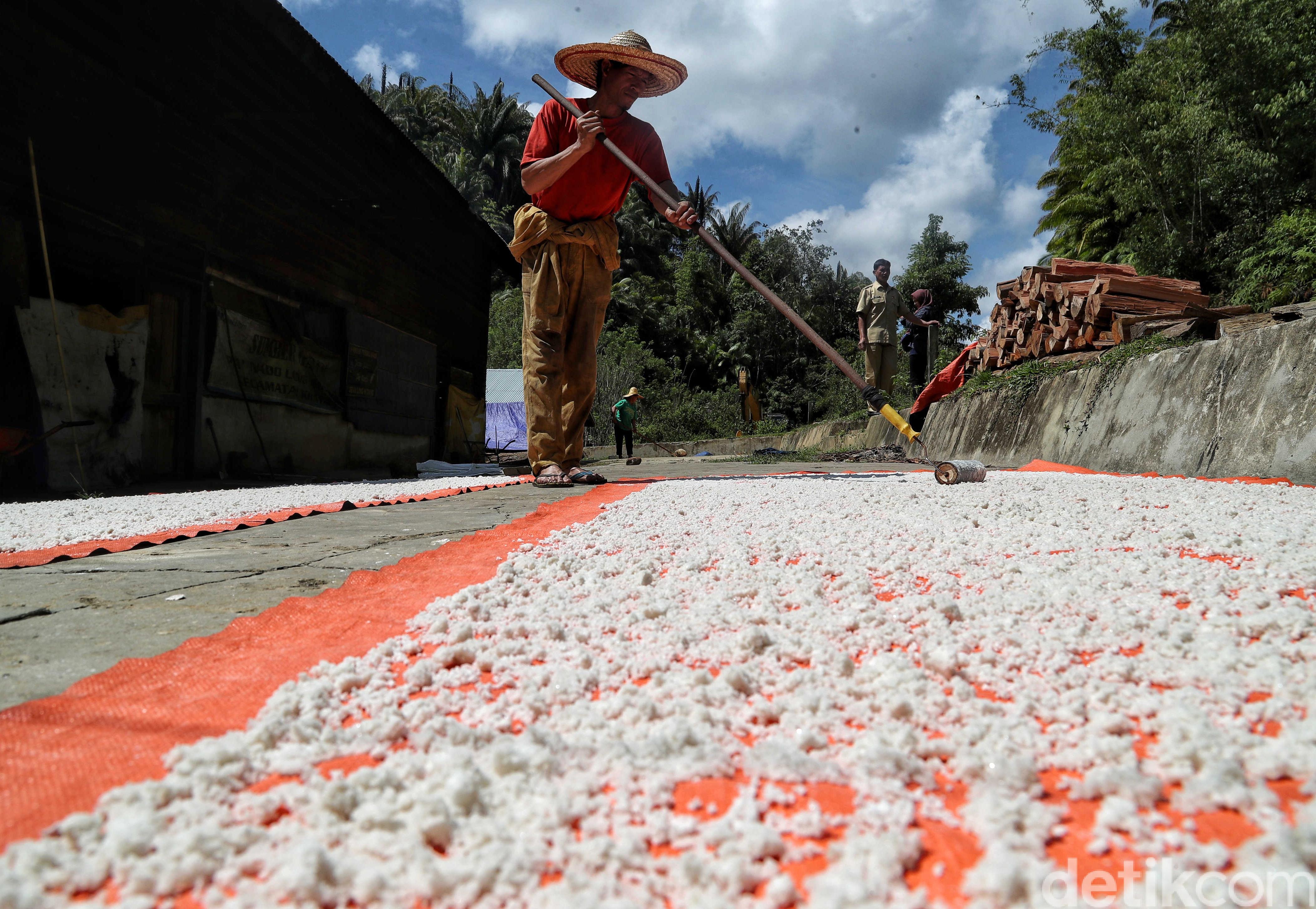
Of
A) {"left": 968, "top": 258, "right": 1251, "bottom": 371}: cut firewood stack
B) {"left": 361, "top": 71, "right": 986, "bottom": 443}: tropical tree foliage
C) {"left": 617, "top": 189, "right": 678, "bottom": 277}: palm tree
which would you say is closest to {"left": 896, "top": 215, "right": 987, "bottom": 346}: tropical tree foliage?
{"left": 361, "top": 71, "right": 986, "bottom": 443}: tropical tree foliage

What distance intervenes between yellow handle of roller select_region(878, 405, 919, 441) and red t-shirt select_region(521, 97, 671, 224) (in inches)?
64.7

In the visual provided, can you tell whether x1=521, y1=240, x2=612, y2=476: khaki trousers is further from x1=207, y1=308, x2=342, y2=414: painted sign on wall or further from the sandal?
x1=207, y1=308, x2=342, y2=414: painted sign on wall

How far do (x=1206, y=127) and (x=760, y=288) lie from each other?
7975mm

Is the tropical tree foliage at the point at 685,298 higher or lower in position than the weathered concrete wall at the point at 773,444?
higher

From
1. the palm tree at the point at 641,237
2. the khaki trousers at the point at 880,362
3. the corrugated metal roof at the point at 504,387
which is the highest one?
the palm tree at the point at 641,237

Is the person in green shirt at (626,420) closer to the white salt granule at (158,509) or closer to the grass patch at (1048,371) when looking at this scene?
the grass patch at (1048,371)

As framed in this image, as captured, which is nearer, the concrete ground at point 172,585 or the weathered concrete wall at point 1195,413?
the concrete ground at point 172,585

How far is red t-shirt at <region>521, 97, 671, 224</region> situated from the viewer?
3410 millimetres

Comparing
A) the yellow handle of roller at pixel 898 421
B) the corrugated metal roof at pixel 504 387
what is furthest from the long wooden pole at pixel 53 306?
the corrugated metal roof at pixel 504 387

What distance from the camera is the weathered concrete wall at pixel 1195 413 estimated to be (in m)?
2.80

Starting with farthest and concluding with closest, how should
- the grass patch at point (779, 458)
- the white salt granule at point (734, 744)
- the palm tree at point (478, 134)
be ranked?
the palm tree at point (478, 134) < the grass patch at point (779, 458) < the white salt granule at point (734, 744)

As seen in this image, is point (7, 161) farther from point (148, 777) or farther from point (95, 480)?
point (148, 777)

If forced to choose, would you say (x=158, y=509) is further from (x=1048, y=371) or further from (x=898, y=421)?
(x=1048, y=371)

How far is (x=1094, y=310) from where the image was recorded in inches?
224
